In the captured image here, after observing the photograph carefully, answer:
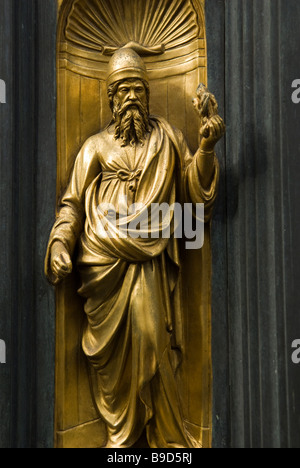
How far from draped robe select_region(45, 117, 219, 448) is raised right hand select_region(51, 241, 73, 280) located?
0.14 ft

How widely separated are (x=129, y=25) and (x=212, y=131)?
93 centimetres

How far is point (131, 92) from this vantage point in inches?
183

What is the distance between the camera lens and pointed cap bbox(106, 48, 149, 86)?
4.64 m

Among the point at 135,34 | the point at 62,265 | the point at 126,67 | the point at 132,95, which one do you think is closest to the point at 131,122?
the point at 132,95

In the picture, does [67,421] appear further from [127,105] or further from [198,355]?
[127,105]

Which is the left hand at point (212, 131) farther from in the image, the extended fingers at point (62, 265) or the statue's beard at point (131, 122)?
the extended fingers at point (62, 265)

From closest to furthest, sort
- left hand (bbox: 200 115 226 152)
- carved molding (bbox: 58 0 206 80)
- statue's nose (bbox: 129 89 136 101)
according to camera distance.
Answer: left hand (bbox: 200 115 226 152), statue's nose (bbox: 129 89 136 101), carved molding (bbox: 58 0 206 80)

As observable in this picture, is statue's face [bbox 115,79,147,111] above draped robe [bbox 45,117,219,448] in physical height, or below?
above

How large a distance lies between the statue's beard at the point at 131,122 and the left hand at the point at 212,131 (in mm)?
360

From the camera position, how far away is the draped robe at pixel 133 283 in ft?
14.8

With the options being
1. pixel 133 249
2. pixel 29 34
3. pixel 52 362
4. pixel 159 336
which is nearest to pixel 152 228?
pixel 133 249

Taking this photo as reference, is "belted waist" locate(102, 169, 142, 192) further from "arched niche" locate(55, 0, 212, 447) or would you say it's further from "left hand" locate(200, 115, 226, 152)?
"left hand" locate(200, 115, 226, 152)

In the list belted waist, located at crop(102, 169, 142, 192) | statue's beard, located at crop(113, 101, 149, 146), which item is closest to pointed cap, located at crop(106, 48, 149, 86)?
statue's beard, located at crop(113, 101, 149, 146)

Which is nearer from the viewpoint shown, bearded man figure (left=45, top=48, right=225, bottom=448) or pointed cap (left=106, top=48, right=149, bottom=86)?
bearded man figure (left=45, top=48, right=225, bottom=448)
